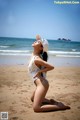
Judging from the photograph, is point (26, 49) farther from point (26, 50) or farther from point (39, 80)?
point (39, 80)

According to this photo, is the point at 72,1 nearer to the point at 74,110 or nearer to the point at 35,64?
the point at 35,64

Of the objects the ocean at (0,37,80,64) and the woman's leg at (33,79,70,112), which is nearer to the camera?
the woman's leg at (33,79,70,112)

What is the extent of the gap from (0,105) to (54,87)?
4.49 ft

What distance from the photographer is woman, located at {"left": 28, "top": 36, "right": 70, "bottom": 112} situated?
280 cm

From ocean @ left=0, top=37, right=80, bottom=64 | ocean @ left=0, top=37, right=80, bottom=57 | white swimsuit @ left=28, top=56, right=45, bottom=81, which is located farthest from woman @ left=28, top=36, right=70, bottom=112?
ocean @ left=0, top=37, right=80, bottom=57

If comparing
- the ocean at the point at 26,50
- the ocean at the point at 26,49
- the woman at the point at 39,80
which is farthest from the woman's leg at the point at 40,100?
the ocean at the point at 26,49

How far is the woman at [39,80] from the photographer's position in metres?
2.80

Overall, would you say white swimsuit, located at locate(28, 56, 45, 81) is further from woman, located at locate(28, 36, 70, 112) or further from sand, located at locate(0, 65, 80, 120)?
sand, located at locate(0, 65, 80, 120)

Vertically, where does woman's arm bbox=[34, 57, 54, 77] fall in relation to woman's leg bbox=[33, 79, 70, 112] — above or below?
above

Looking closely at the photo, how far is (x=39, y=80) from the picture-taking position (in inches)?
113

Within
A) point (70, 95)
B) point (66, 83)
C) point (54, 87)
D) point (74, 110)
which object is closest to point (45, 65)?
point (74, 110)

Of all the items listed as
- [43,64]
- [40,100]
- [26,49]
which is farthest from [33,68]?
[26,49]

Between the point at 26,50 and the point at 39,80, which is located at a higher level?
the point at 39,80

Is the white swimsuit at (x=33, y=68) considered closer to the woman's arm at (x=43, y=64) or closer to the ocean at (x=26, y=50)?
the woman's arm at (x=43, y=64)
